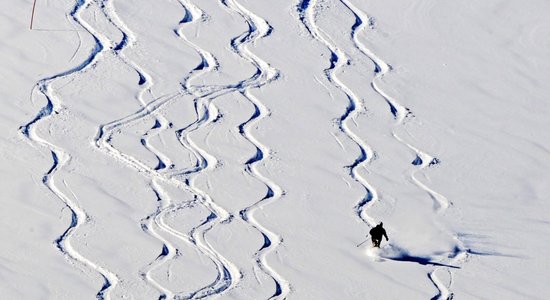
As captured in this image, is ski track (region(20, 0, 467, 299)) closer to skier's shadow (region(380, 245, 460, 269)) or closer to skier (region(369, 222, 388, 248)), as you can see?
skier's shadow (region(380, 245, 460, 269))

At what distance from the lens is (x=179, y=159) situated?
1329cm

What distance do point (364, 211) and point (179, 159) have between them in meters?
1.71

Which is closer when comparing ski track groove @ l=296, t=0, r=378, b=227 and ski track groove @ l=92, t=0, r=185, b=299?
ski track groove @ l=92, t=0, r=185, b=299

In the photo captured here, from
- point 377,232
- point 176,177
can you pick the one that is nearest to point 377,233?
point 377,232

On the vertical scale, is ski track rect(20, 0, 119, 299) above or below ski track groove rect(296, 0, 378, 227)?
below

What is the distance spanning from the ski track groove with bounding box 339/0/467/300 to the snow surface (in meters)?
0.02

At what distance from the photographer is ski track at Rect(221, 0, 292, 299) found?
11859mm

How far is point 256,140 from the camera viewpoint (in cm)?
1371

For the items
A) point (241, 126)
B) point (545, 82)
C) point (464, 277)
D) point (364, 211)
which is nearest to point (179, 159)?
point (241, 126)

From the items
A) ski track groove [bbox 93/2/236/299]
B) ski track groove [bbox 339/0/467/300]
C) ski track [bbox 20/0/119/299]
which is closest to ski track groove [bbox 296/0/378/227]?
ski track groove [bbox 339/0/467/300]

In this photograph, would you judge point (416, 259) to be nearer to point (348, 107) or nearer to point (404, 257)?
point (404, 257)

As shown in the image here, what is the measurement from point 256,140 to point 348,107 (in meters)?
1.15

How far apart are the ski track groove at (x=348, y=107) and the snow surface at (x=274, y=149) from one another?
2cm

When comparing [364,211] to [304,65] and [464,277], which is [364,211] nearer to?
[464,277]
